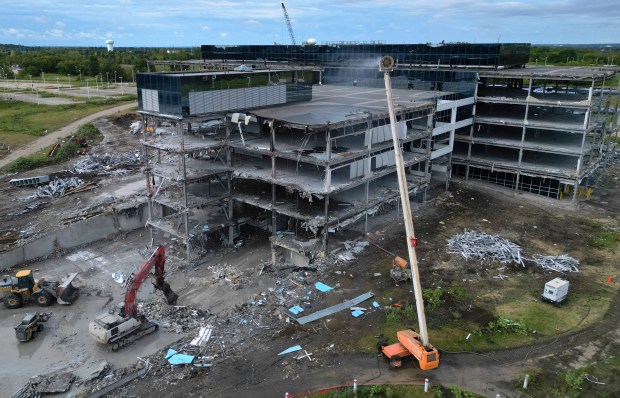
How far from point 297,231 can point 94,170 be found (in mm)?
29622

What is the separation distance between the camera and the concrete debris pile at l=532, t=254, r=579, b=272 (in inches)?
1281

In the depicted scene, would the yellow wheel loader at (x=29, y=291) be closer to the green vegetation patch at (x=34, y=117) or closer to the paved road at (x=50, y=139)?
the paved road at (x=50, y=139)

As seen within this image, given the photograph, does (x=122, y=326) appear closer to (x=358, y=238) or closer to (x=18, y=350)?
(x=18, y=350)

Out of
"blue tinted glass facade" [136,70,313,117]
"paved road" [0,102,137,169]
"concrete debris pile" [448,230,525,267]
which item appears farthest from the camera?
"paved road" [0,102,137,169]

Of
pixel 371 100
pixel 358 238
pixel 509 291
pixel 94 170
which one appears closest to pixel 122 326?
pixel 358 238

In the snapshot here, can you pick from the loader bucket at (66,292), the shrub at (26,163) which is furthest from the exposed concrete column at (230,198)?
the shrub at (26,163)

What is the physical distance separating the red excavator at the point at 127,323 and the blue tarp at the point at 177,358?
2966 millimetres

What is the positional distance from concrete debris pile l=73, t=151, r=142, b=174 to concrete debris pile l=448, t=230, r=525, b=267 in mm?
37748

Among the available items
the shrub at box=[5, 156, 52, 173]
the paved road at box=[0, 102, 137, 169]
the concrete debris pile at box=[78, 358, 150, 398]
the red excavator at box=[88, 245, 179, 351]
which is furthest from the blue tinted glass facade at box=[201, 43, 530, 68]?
the concrete debris pile at box=[78, 358, 150, 398]

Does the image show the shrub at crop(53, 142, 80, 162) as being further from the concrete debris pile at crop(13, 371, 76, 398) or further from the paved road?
the concrete debris pile at crop(13, 371, 76, 398)

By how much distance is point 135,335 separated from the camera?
25.4m

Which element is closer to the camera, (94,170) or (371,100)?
(371,100)

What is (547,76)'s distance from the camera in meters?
46.7

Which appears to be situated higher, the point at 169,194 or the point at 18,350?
the point at 169,194
